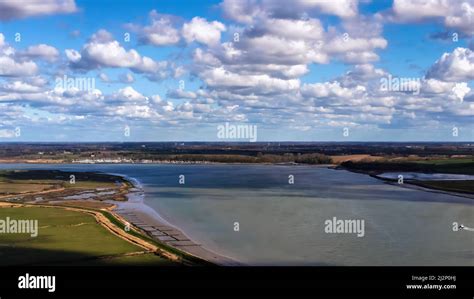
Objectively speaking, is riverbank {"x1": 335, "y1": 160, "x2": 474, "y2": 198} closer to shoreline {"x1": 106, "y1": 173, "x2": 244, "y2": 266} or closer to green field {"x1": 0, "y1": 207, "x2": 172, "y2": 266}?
shoreline {"x1": 106, "y1": 173, "x2": 244, "y2": 266}

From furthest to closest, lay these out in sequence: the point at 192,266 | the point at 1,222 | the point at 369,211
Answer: the point at 369,211 < the point at 1,222 < the point at 192,266

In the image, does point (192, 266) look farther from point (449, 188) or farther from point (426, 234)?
point (449, 188)

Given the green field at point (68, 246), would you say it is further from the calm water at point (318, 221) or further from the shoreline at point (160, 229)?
the calm water at point (318, 221)

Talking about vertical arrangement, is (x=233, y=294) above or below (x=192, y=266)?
above

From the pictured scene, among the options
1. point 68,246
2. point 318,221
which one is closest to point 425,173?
point 318,221

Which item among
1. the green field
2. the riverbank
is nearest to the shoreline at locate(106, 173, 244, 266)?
the green field

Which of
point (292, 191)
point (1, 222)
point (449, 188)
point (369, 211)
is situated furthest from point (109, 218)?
point (449, 188)

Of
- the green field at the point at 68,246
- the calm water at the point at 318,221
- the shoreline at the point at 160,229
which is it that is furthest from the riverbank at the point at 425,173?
the green field at the point at 68,246
